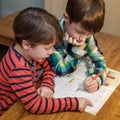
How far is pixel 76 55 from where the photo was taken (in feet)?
4.46

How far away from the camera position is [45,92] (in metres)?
1.07

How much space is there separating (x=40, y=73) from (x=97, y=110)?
1.08ft

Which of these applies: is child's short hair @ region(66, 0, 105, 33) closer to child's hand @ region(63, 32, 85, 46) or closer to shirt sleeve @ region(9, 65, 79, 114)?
child's hand @ region(63, 32, 85, 46)

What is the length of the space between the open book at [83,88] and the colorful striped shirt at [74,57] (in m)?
0.04

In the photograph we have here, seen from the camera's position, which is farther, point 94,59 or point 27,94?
point 94,59

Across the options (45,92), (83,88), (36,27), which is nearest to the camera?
(36,27)

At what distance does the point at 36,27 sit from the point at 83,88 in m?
0.39

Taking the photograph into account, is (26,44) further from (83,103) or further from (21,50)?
(83,103)

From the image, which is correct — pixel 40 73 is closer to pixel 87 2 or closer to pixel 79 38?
pixel 79 38

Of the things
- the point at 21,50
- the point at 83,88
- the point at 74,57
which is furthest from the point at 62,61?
the point at 21,50

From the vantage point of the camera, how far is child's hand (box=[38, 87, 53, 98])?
106cm

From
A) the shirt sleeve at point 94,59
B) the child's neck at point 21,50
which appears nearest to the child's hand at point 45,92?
the child's neck at point 21,50

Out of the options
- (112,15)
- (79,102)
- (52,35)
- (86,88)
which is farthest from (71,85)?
(112,15)

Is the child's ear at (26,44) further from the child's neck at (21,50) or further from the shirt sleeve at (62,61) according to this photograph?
the shirt sleeve at (62,61)
